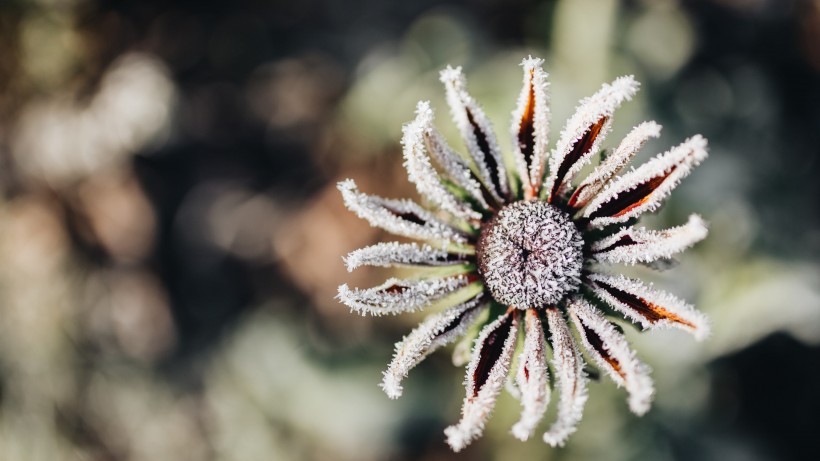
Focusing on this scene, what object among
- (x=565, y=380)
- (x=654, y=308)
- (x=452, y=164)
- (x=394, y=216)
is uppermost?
(x=452, y=164)

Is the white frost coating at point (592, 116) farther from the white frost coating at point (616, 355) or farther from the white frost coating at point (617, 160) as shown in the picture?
the white frost coating at point (616, 355)

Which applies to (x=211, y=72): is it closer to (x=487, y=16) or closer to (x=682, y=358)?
(x=487, y=16)

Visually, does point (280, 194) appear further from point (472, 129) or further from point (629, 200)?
point (629, 200)

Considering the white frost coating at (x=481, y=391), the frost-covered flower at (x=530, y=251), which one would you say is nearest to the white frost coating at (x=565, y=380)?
the frost-covered flower at (x=530, y=251)

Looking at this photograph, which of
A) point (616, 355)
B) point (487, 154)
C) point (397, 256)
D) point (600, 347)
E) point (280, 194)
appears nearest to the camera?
point (616, 355)

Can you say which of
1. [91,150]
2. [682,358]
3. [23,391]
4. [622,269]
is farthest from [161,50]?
[682,358]

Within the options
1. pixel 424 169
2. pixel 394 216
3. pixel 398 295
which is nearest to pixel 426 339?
pixel 398 295

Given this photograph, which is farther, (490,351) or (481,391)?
(490,351)
